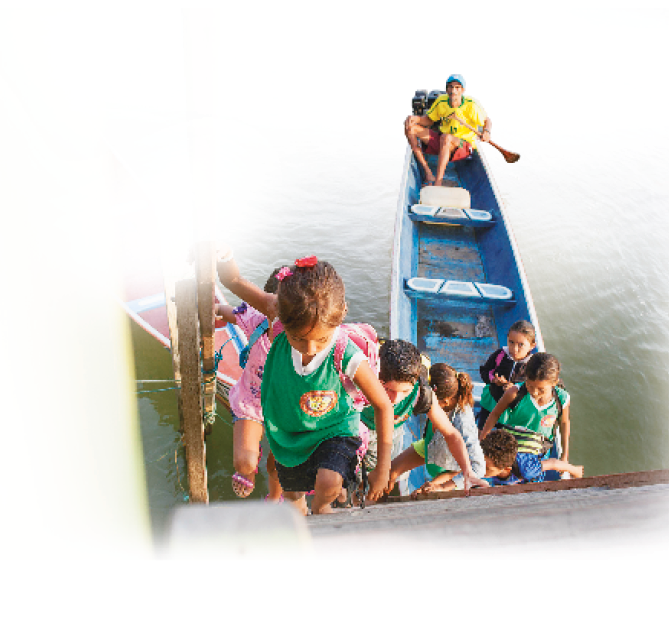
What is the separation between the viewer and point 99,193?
8.30 metres

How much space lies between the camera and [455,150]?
26.5 feet

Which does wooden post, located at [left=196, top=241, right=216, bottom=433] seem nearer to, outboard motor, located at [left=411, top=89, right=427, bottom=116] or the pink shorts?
the pink shorts

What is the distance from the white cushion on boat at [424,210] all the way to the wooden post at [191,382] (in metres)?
4.51

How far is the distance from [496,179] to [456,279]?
703 centimetres

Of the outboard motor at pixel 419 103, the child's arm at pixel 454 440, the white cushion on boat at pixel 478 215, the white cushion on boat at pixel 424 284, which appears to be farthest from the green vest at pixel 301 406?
the outboard motor at pixel 419 103

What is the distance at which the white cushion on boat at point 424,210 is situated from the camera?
6.69 metres

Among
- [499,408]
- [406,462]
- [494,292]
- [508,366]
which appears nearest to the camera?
[406,462]

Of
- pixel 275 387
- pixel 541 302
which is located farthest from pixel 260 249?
pixel 275 387

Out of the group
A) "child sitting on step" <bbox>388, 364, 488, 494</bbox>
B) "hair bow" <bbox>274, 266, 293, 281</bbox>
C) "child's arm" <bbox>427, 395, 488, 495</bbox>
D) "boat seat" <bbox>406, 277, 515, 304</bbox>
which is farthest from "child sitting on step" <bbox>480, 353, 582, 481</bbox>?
"hair bow" <bbox>274, 266, 293, 281</bbox>

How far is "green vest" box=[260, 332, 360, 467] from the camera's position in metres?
2.18

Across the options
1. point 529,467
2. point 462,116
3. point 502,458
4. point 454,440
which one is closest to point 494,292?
point 529,467

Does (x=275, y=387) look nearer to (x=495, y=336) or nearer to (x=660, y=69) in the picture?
(x=495, y=336)

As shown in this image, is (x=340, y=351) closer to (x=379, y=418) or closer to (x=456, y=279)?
(x=379, y=418)

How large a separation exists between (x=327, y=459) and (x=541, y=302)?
20.9 ft
